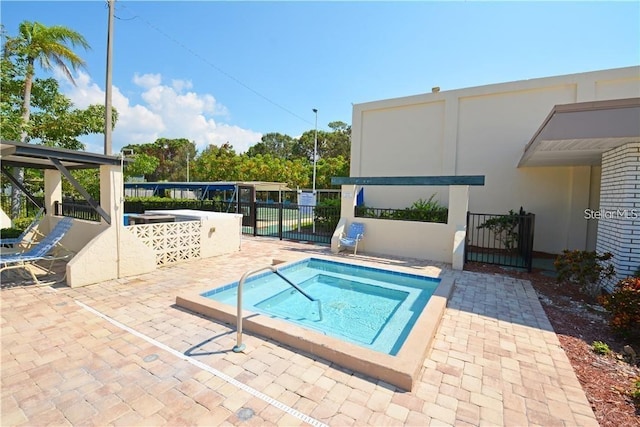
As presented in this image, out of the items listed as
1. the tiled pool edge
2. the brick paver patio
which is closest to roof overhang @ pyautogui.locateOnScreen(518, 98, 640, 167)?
the brick paver patio

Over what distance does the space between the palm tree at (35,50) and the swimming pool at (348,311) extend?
12.3 m

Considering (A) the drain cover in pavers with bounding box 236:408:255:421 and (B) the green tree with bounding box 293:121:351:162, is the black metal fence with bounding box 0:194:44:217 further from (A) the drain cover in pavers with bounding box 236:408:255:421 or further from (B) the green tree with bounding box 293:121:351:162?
(B) the green tree with bounding box 293:121:351:162

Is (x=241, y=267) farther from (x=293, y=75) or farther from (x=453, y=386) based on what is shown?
(x=293, y=75)

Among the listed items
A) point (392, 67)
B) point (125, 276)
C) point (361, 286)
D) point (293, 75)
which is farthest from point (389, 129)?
point (125, 276)

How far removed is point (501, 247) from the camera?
1168 cm

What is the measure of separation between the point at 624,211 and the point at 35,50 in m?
19.9

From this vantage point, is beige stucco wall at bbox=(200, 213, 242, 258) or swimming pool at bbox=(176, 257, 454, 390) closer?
swimming pool at bbox=(176, 257, 454, 390)

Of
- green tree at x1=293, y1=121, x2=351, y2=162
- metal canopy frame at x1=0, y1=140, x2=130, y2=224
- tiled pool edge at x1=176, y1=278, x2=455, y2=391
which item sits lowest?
tiled pool edge at x1=176, y1=278, x2=455, y2=391

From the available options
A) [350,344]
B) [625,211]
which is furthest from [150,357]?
[625,211]

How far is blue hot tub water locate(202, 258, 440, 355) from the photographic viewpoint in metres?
4.94

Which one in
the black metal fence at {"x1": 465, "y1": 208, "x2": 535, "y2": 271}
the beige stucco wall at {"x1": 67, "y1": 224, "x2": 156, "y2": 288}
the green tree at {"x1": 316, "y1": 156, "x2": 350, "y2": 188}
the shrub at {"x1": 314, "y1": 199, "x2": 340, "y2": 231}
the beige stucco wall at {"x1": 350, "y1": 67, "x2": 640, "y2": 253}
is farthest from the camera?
the green tree at {"x1": 316, "y1": 156, "x2": 350, "y2": 188}

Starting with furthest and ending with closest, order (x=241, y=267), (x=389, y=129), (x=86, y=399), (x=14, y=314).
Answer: (x=389, y=129) → (x=241, y=267) → (x=14, y=314) → (x=86, y=399)

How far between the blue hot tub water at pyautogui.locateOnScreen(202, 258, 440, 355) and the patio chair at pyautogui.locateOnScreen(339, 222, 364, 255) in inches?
66.6

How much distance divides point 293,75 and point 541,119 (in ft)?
36.9
